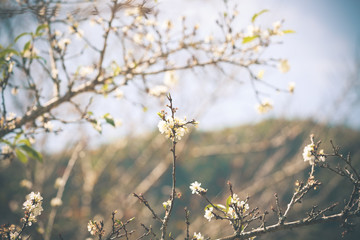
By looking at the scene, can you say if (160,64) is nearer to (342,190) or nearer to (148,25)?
(148,25)

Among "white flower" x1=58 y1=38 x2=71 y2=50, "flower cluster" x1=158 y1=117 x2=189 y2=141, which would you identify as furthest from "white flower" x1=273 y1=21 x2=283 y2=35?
"white flower" x1=58 y1=38 x2=71 y2=50

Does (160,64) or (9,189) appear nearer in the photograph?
(160,64)

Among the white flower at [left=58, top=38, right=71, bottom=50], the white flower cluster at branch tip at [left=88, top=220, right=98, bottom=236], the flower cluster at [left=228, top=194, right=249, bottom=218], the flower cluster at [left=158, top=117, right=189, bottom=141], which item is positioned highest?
the white flower at [left=58, top=38, right=71, bottom=50]

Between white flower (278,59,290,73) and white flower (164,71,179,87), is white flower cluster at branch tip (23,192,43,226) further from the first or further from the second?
white flower (278,59,290,73)

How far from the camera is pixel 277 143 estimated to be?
4.78 metres

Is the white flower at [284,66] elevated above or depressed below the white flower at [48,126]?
below

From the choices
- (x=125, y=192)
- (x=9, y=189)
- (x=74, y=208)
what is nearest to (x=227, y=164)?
(x=125, y=192)

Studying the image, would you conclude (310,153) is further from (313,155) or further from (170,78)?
(170,78)

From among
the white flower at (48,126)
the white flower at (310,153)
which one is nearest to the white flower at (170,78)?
the white flower at (48,126)

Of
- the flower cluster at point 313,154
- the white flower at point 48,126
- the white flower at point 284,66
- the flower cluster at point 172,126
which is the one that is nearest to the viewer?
the flower cluster at point 172,126

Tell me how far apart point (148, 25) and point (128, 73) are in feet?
1.87

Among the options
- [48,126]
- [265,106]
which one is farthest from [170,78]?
[48,126]

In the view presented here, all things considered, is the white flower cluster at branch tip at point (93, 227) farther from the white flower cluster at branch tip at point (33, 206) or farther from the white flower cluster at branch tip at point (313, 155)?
the white flower cluster at branch tip at point (313, 155)

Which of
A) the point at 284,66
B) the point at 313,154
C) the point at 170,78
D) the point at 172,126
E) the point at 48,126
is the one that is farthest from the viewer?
the point at 170,78
